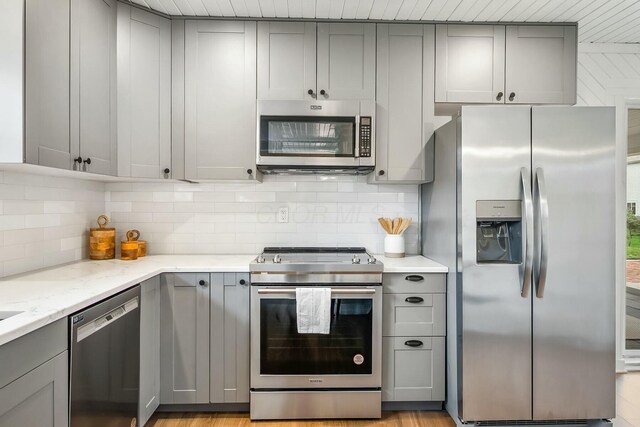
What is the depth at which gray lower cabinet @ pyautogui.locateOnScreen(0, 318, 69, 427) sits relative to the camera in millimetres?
1055

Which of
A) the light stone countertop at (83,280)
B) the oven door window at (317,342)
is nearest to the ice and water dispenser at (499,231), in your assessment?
the light stone countertop at (83,280)

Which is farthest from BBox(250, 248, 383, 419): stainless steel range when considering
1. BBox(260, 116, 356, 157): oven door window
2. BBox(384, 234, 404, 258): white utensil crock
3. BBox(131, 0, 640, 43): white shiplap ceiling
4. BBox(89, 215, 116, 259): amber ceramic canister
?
BBox(131, 0, 640, 43): white shiplap ceiling

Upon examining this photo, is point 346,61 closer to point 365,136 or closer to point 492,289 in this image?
point 365,136

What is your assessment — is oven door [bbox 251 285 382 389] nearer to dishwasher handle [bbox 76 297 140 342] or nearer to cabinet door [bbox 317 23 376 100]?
dishwasher handle [bbox 76 297 140 342]

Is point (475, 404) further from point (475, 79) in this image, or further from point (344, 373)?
point (475, 79)

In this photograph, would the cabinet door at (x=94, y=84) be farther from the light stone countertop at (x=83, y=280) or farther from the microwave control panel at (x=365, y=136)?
the microwave control panel at (x=365, y=136)

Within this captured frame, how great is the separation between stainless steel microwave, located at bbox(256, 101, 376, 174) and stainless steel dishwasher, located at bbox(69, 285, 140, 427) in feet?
3.80

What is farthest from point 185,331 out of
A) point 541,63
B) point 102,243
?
point 541,63

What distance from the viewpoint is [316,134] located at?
7.77ft

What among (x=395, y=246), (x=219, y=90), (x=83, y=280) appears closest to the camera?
(x=83, y=280)

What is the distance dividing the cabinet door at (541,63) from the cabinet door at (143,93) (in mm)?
2288

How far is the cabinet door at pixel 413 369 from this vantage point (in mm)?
2217

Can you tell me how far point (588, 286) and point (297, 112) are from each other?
6.44ft

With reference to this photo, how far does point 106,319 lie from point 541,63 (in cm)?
297
